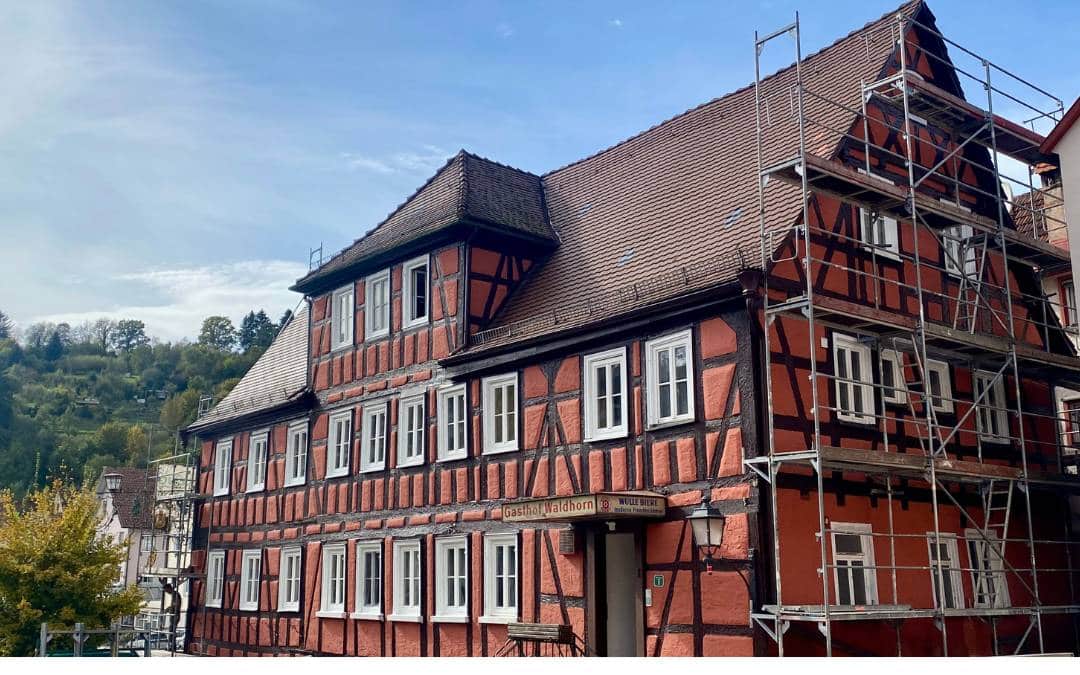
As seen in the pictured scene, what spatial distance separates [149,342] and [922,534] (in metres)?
116

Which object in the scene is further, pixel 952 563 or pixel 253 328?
pixel 253 328

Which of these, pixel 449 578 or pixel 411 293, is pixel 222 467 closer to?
pixel 411 293

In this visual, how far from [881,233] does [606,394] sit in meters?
5.35

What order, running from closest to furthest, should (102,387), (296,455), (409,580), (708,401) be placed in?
(708,401), (409,580), (296,455), (102,387)

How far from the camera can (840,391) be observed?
1692 centimetres

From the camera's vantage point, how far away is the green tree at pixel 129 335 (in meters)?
123

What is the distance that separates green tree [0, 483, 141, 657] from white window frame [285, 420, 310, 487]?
4.53 meters

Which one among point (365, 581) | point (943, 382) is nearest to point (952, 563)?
point (943, 382)

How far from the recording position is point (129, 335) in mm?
123812

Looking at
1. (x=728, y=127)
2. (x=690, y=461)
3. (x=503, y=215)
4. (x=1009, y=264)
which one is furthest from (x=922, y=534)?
(x=503, y=215)

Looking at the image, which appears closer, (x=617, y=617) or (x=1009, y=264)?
(x=617, y=617)

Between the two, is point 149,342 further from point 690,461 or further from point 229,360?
point 690,461

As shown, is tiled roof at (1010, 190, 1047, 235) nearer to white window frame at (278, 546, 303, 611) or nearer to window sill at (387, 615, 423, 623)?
window sill at (387, 615, 423, 623)

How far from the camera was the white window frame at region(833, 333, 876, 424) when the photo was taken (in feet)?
55.0
